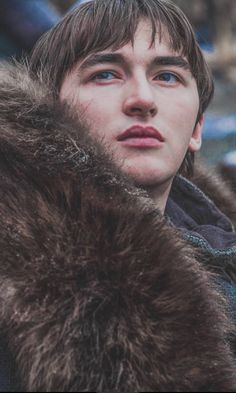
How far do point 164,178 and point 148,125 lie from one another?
14 centimetres

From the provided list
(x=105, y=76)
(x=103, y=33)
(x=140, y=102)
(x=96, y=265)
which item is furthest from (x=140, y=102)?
(x=96, y=265)

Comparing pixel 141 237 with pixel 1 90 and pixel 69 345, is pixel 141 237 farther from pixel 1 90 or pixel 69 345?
pixel 1 90

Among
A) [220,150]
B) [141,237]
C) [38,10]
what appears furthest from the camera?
[220,150]

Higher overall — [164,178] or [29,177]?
[164,178]

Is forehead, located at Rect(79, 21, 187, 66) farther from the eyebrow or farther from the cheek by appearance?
the cheek

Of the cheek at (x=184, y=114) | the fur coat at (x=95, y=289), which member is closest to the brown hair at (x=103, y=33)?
the cheek at (x=184, y=114)

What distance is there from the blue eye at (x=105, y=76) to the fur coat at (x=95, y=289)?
44cm

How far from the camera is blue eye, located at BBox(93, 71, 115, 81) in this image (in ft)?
5.49

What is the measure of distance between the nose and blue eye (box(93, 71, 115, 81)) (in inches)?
2.7

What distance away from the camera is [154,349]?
107 centimetres

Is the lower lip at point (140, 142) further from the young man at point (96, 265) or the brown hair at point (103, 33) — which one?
the brown hair at point (103, 33)

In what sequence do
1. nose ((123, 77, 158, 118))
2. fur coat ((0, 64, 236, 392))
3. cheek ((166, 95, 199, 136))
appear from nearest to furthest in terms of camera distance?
fur coat ((0, 64, 236, 392)) → nose ((123, 77, 158, 118)) → cheek ((166, 95, 199, 136))

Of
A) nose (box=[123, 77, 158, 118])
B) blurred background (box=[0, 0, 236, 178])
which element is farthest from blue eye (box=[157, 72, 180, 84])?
blurred background (box=[0, 0, 236, 178])

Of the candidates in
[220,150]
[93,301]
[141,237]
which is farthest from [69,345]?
[220,150]
